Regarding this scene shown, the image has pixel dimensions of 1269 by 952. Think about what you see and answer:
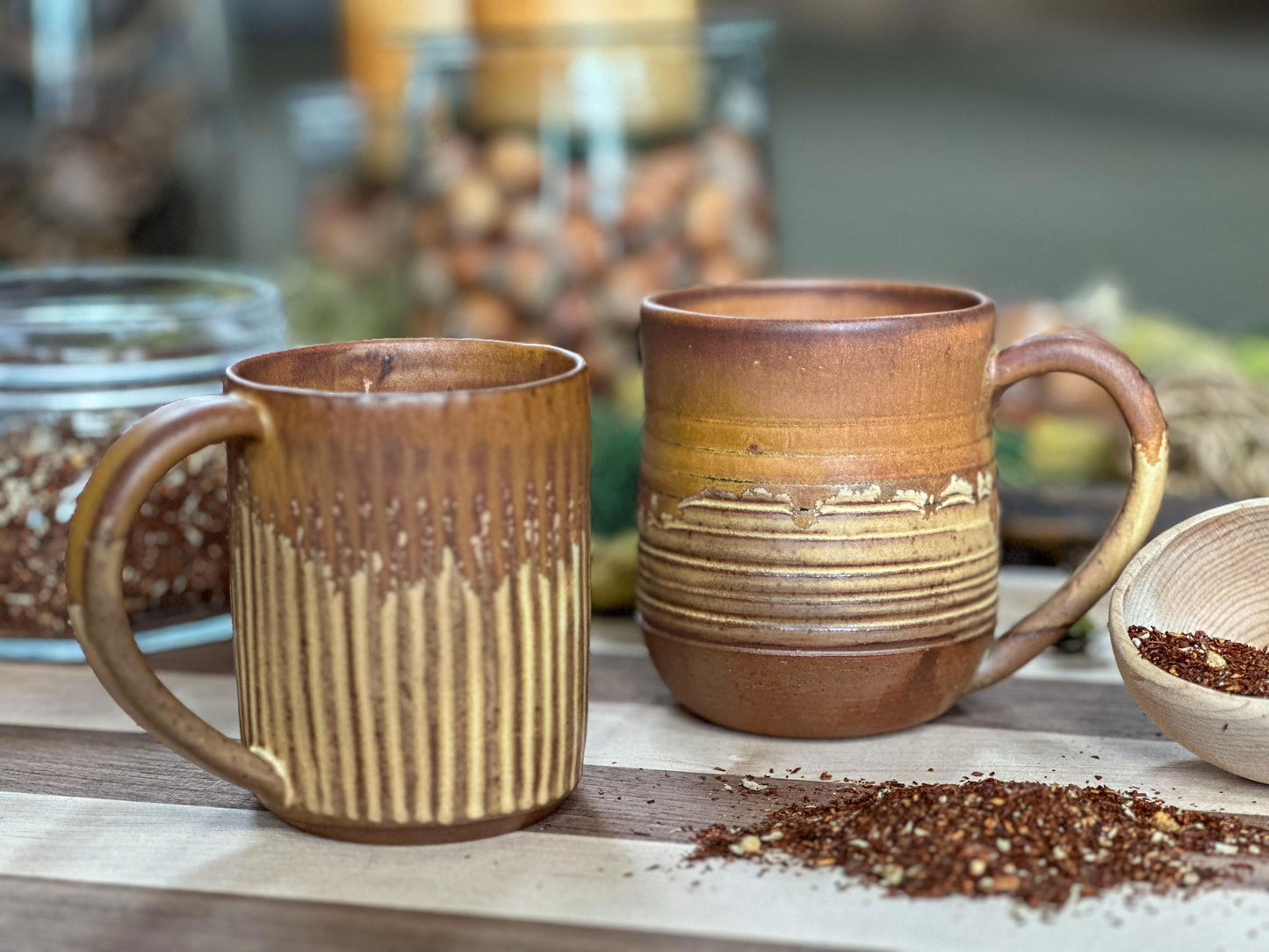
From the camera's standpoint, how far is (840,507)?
2.23 ft

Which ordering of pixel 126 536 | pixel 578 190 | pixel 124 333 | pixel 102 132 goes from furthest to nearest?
pixel 102 132
pixel 578 190
pixel 124 333
pixel 126 536

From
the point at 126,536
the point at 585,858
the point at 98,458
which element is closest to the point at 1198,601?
the point at 585,858

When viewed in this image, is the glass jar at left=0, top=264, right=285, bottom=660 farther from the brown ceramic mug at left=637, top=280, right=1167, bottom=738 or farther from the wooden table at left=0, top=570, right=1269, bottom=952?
the brown ceramic mug at left=637, top=280, right=1167, bottom=738

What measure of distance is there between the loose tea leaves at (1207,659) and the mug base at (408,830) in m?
0.29

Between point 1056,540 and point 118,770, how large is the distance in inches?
25.4

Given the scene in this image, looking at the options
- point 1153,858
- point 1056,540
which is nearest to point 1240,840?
point 1153,858

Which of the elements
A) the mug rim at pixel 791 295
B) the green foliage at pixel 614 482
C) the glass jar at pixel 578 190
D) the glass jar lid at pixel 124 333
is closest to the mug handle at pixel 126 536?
the mug rim at pixel 791 295

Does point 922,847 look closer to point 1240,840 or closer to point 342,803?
point 1240,840

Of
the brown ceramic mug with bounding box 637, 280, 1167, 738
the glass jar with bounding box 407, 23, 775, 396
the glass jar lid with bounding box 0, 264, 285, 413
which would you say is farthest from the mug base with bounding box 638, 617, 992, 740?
the glass jar with bounding box 407, 23, 775, 396

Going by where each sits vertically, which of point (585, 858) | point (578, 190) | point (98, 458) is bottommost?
point (585, 858)

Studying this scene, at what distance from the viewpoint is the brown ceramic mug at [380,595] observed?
1.84ft

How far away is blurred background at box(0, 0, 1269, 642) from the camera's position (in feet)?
3.86

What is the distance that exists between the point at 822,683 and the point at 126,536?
0.33 metres

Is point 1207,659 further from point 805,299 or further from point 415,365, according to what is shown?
point 415,365
